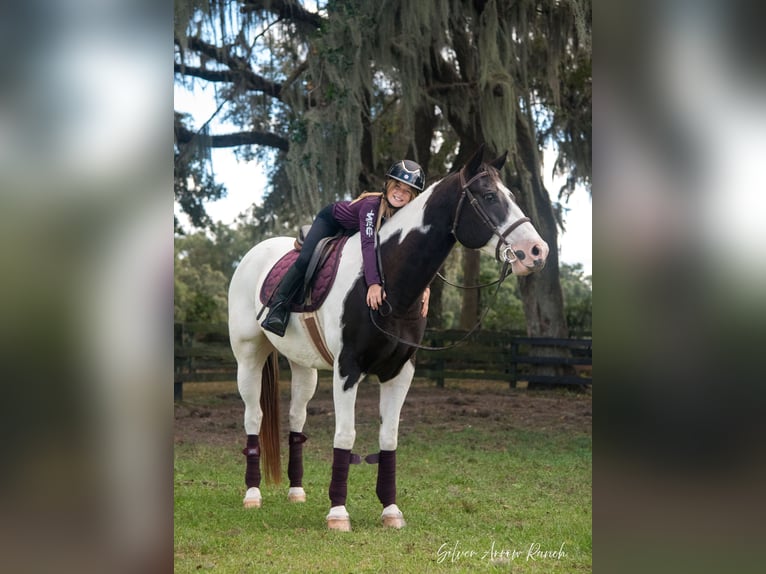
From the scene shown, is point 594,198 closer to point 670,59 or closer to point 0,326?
point 670,59

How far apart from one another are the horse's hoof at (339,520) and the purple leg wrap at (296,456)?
956 millimetres

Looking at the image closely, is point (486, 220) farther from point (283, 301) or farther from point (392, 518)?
point (392, 518)

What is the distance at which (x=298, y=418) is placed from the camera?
221 inches

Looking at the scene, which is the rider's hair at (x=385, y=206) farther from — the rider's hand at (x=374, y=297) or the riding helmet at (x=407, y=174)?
the rider's hand at (x=374, y=297)

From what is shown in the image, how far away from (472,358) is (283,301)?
8464 mm

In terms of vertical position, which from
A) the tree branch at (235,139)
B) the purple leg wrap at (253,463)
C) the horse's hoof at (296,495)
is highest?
the tree branch at (235,139)

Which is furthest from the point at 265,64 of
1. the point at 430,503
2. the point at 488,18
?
the point at 430,503

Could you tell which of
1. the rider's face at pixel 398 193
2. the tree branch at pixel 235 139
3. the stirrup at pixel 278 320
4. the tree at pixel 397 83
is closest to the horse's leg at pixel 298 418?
the stirrup at pixel 278 320

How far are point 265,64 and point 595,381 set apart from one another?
12.0 meters

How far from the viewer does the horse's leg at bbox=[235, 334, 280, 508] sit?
5.48m

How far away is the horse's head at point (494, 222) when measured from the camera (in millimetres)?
4059

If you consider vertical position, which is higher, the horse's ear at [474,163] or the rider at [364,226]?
the horse's ear at [474,163]

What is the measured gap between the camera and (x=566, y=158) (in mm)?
11961

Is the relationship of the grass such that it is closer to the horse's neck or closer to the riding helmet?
the horse's neck
